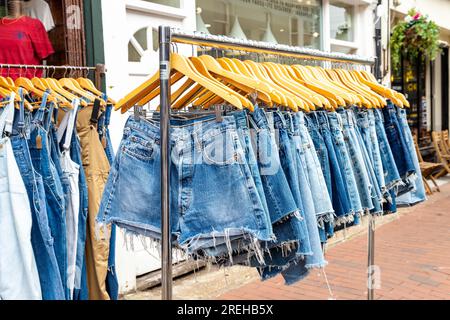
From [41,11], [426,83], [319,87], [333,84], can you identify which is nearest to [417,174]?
[333,84]

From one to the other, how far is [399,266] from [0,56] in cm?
415

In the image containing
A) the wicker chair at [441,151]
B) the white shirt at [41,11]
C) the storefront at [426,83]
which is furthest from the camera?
the storefront at [426,83]

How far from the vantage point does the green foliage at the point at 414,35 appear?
29.1 ft

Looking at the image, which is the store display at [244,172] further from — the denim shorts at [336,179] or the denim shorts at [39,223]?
the denim shorts at [39,223]

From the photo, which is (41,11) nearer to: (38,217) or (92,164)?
(92,164)

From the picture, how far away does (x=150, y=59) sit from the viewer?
468cm

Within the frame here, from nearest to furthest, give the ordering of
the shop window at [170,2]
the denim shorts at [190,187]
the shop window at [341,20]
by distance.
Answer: the denim shorts at [190,187] < the shop window at [170,2] < the shop window at [341,20]

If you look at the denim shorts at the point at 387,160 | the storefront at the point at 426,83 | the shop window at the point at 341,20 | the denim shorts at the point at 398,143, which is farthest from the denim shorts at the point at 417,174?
the storefront at the point at 426,83

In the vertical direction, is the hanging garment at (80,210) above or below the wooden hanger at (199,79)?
below

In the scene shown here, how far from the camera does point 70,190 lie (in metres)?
2.65

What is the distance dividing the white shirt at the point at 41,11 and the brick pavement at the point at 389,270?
2699 mm

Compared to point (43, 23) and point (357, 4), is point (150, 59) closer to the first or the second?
point (43, 23)

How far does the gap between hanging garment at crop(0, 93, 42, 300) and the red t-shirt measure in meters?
1.35

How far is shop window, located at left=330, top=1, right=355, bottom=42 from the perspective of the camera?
307 inches
